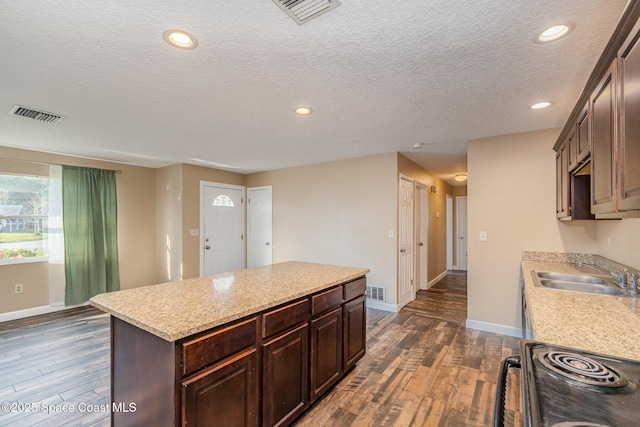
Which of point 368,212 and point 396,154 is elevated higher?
point 396,154

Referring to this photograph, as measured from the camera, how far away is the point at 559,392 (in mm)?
827

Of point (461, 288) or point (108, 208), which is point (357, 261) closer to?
point (461, 288)

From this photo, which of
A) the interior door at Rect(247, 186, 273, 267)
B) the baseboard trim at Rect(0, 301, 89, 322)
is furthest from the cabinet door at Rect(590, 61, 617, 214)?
the baseboard trim at Rect(0, 301, 89, 322)

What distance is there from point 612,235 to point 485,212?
45.9 inches

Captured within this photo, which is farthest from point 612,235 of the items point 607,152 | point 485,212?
point 607,152

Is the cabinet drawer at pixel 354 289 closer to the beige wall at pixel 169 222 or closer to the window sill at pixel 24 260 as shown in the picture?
the beige wall at pixel 169 222

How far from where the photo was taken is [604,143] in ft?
4.43

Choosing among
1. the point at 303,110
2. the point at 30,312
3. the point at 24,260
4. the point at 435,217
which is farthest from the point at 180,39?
the point at 435,217

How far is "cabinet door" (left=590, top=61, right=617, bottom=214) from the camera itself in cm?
A: 123

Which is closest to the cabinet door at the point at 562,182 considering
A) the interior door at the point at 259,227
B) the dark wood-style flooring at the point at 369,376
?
the dark wood-style flooring at the point at 369,376

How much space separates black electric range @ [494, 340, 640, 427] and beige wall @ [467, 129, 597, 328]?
2.67 m

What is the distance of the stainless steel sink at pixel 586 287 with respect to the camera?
2.00 meters

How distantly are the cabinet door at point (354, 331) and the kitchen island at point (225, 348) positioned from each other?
96 millimetres

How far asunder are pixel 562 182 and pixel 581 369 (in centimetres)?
242
